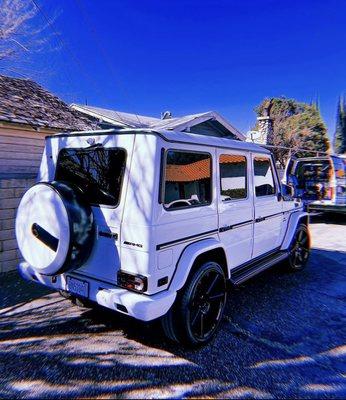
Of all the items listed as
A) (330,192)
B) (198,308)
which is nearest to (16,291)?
(198,308)

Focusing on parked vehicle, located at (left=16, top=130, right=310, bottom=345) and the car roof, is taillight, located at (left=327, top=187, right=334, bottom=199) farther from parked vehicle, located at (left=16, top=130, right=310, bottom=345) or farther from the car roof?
parked vehicle, located at (left=16, top=130, right=310, bottom=345)

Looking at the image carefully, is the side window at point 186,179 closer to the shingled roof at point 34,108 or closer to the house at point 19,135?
the house at point 19,135

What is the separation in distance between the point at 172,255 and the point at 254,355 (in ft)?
4.54

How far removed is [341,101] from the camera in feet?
113

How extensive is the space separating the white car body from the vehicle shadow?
2.00 feet

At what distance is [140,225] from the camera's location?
267 centimetres

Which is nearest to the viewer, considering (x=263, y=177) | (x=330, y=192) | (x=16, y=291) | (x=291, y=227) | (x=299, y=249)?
(x=16, y=291)

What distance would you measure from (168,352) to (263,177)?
2.80 meters

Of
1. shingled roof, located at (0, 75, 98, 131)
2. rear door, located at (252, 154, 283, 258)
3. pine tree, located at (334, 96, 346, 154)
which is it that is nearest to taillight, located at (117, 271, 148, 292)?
rear door, located at (252, 154, 283, 258)

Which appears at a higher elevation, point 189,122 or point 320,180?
point 189,122

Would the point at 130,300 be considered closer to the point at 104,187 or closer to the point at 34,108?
the point at 104,187

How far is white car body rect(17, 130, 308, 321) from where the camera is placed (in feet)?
8.79

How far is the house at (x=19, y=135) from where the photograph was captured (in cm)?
498

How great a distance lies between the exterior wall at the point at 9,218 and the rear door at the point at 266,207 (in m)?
3.80
